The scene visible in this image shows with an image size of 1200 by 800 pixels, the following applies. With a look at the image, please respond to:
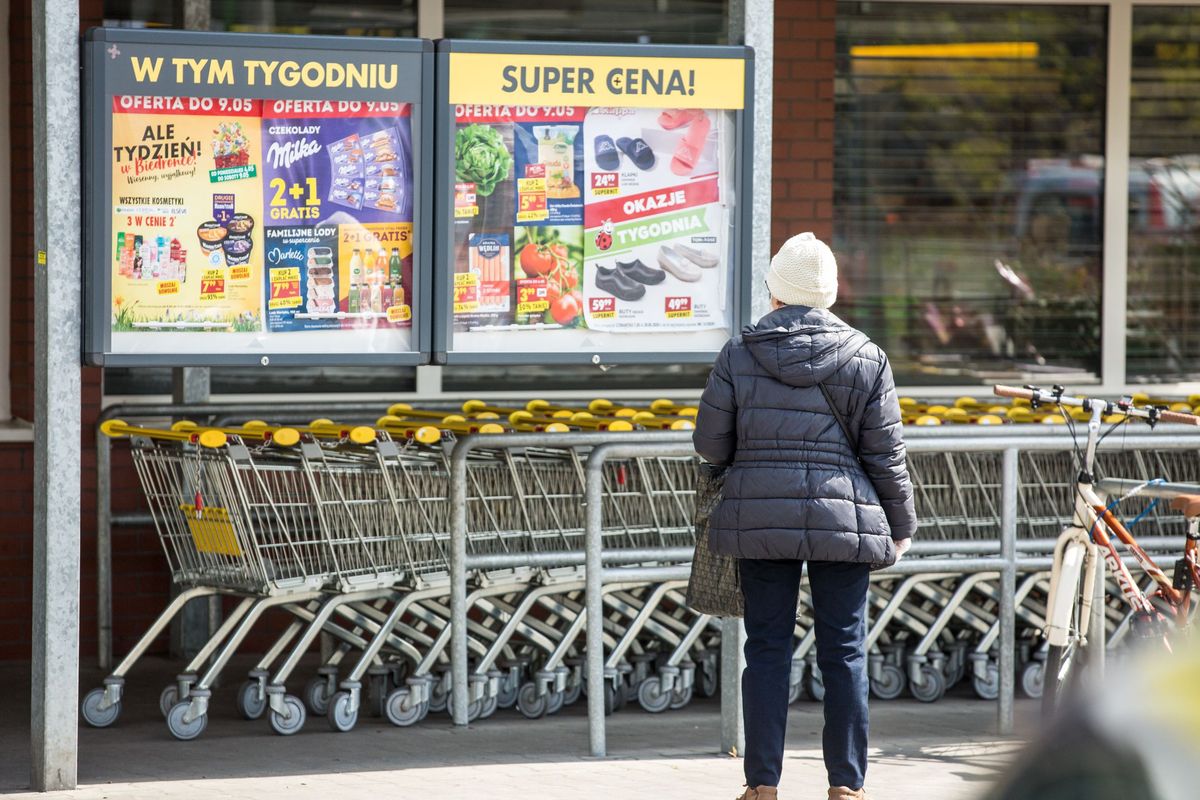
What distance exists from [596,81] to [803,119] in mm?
3254

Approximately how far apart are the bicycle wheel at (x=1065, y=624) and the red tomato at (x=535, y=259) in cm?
201

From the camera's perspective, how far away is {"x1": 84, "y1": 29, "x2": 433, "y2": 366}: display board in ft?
18.3

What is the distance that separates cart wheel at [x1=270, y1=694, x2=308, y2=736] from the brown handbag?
197 centimetres

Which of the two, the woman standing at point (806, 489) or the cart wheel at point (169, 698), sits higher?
the woman standing at point (806, 489)

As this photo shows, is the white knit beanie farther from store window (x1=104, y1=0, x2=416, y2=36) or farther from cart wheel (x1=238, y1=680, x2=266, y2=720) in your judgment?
store window (x1=104, y1=0, x2=416, y2=36)

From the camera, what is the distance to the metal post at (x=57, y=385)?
215 inches

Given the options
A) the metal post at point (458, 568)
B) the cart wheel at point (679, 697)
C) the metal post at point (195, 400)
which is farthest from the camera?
the metal post at point (195, 400)

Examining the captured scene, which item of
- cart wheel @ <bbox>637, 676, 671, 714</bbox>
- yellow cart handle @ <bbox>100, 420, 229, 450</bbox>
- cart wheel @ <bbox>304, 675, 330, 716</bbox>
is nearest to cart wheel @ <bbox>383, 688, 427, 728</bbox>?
cart wheel @ <bbox>304, 675, 330, 716</bbox>

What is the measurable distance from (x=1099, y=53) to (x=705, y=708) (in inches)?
172

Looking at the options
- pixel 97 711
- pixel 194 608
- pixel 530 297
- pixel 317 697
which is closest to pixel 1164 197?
pixel 530 297

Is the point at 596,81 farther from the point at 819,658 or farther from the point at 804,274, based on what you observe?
the point at 819,658

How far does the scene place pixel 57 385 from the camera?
18.1 feet

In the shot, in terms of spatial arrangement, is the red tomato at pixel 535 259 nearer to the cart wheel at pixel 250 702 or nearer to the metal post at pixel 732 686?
the metal post at pixel 732 686

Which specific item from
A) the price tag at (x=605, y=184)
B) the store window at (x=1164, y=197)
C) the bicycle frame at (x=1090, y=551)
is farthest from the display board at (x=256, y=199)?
the store window at (x=1164, y=197)
